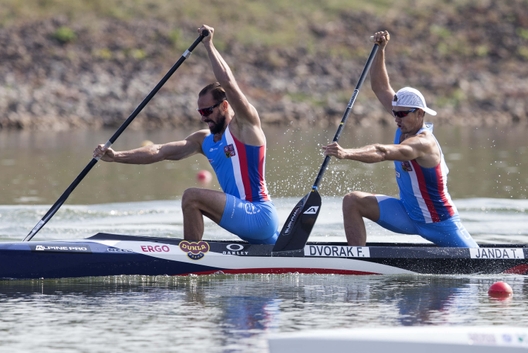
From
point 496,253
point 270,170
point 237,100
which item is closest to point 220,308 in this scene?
point 237,100

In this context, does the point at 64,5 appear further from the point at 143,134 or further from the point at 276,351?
the point at 276,351

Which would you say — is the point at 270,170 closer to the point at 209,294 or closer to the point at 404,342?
the point at 209,294

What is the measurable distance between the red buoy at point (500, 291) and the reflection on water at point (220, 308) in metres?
0.08

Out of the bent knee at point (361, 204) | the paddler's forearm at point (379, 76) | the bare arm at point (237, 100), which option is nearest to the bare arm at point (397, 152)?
the bent knee at point (361, 204)

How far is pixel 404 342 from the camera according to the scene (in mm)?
6977

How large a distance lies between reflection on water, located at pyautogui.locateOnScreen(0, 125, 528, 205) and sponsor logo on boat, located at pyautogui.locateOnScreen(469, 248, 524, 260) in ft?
21.8

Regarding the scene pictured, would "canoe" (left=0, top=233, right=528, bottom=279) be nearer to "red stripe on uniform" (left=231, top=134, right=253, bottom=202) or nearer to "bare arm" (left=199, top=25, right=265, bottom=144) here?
"red stripe on uniform" (left=231, top=134, right=253, bottom=202)

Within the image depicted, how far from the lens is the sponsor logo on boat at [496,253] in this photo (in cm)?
1099

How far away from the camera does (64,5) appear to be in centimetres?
4616

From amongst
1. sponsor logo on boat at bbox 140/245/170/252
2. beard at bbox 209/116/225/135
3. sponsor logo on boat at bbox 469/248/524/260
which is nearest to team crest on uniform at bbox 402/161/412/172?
sponsor logo on boat at bbox 469/248/524/260

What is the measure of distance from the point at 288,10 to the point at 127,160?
39.1 meters

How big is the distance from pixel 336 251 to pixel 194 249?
1525mm

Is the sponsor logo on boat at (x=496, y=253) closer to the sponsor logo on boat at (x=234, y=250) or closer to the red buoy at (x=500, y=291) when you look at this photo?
the red buoy at (x=500, y=291)

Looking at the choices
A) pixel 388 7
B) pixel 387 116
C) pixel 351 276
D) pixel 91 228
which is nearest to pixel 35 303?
pixel 351 276
